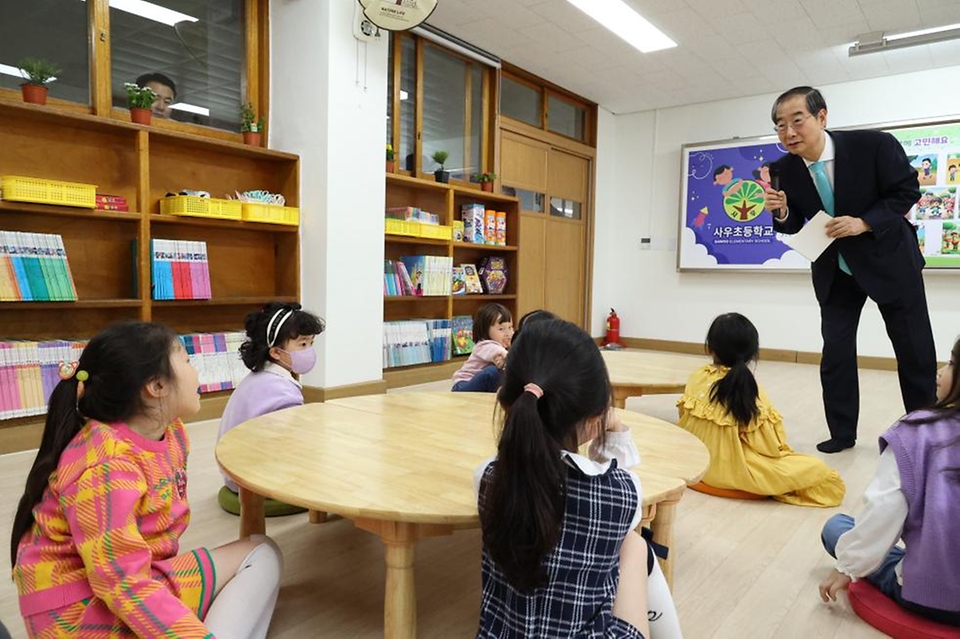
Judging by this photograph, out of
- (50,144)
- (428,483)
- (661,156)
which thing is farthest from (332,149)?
(661,156)

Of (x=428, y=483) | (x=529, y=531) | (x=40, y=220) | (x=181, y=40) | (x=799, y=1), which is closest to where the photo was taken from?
(x=529, y=531)

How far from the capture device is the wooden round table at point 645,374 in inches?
106

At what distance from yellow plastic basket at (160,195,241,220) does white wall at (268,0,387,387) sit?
0.50 m

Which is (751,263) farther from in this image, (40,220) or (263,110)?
(40,220)

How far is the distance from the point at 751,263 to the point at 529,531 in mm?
5923

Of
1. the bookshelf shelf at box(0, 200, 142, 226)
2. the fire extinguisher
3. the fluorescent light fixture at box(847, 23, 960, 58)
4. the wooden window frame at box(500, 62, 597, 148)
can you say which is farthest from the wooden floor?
the fire extinguisher

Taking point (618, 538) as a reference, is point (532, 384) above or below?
above

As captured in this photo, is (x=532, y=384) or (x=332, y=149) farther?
(x=332, y=149)

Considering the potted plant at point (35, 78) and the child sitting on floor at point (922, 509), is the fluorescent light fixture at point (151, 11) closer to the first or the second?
the potted plant at point (35, 78)

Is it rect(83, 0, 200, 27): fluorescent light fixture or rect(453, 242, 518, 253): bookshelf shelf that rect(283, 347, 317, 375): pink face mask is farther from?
rect(453, 242, 518, 253): bookshelf shelf

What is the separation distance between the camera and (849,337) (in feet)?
9.41

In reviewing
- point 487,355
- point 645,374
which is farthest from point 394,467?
point 645,374

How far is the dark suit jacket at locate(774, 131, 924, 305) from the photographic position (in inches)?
104

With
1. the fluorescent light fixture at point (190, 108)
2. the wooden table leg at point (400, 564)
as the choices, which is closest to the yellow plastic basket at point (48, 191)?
the fluorescent light fixture at point (190, 108)
